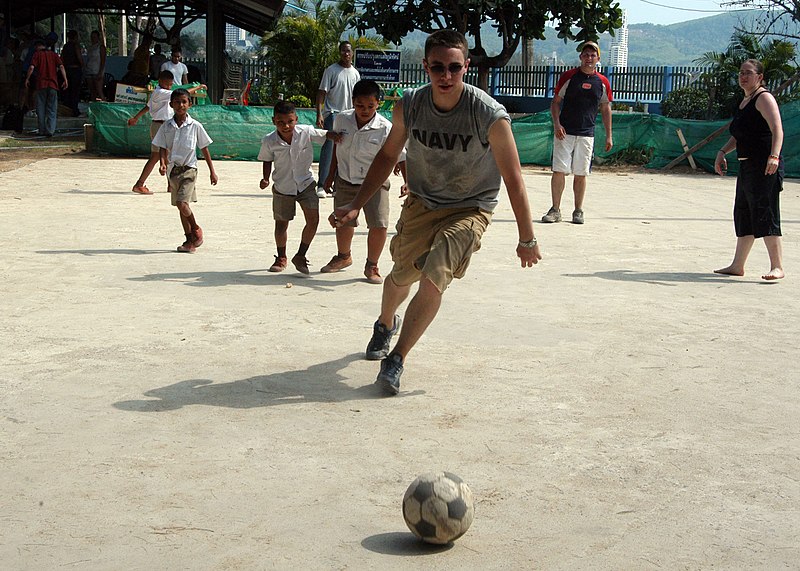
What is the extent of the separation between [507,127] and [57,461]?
264cm

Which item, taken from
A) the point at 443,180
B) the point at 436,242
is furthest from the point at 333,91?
the point at 436,242

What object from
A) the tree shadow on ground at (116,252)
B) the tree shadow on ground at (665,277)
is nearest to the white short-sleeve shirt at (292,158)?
the tree shadow on ground at (116,252)

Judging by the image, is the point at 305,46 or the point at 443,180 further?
the point at 305,46

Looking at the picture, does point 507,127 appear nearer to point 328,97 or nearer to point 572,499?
point 572,499

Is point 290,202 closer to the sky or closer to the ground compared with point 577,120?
closer to the ground

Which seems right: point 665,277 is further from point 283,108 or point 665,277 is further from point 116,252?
point 116,252

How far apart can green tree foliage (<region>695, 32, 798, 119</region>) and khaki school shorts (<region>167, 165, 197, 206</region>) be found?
17.3 meters

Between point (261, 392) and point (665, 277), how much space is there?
15.2 ft

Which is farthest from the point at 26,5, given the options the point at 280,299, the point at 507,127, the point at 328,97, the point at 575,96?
the point at 507,127

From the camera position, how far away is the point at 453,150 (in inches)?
211

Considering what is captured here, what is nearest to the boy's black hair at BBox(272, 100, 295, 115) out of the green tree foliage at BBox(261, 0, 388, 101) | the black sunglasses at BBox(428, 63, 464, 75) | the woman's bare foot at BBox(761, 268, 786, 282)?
the black sunglasses at BBox(428, 63, 464, 75)

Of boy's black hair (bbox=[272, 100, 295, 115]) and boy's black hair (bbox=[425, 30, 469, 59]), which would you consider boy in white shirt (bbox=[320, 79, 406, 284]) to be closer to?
boy's black hair (bbox=[272, 100, 295, 115])

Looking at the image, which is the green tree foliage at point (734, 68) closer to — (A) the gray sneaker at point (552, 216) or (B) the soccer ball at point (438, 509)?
(A) the gray sneaker at point (552, 216)

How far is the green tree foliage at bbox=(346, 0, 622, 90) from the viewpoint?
26875 mm
